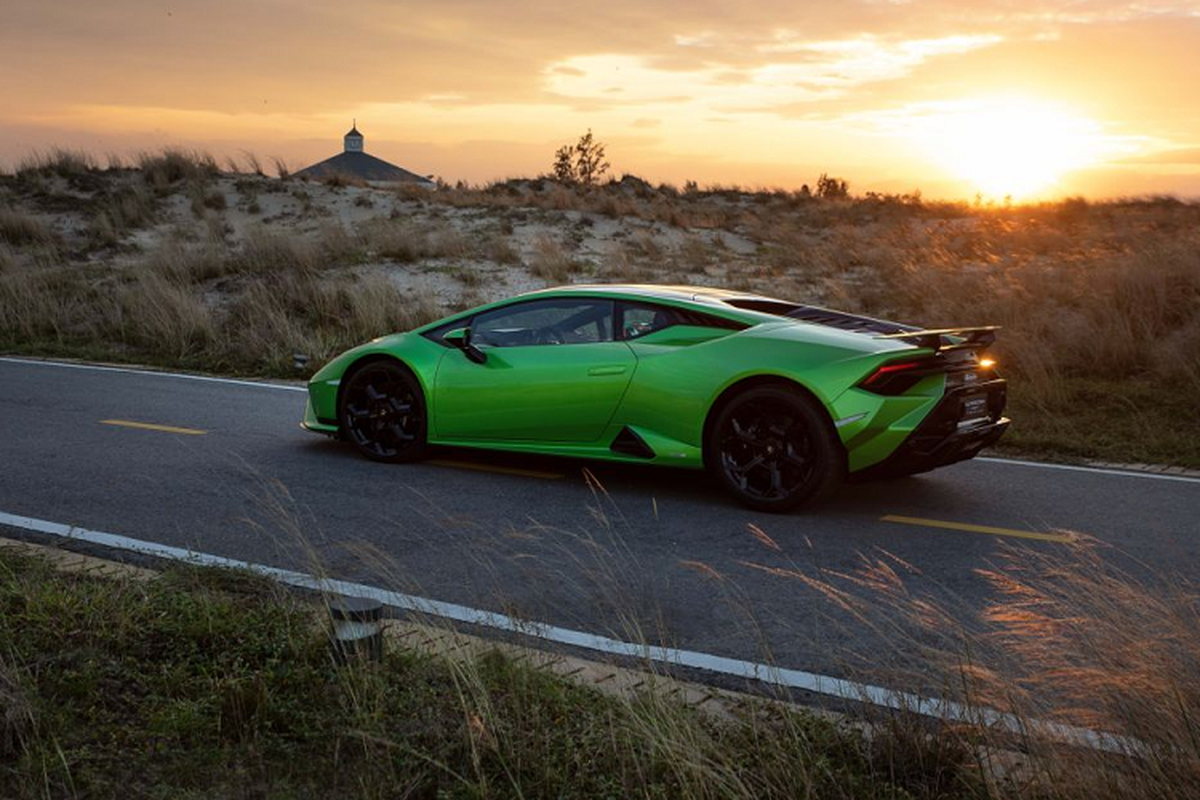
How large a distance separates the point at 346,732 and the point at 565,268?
798 inches

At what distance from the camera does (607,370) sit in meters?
8.52

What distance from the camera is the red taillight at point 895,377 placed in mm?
7781

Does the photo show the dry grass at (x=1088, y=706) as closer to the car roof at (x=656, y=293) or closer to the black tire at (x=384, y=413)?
the car roof at (x=656, y=293)

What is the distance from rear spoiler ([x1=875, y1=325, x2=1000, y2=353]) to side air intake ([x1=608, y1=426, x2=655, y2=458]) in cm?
162

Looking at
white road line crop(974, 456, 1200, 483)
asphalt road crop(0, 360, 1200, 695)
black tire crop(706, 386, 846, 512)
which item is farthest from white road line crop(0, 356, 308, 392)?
white road line crop(974, 456, 1200, 483)

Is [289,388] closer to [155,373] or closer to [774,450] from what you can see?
[155,373]

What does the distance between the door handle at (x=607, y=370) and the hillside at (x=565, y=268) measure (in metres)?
A: 4.20

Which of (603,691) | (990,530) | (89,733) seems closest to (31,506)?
(89,733)

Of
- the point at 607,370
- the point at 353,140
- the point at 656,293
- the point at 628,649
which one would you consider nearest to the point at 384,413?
the point at 607,370

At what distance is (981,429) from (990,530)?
0.77m

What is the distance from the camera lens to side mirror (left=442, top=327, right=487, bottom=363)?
9125 millimetres

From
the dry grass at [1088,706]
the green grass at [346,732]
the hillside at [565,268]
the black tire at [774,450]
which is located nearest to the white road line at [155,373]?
the hillside at [565,268]

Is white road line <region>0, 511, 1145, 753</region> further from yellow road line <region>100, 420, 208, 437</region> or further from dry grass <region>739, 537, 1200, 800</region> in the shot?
yellow road line <region>100, 420, 208, 437</region>

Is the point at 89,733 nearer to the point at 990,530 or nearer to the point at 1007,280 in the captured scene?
the point at 990,530
